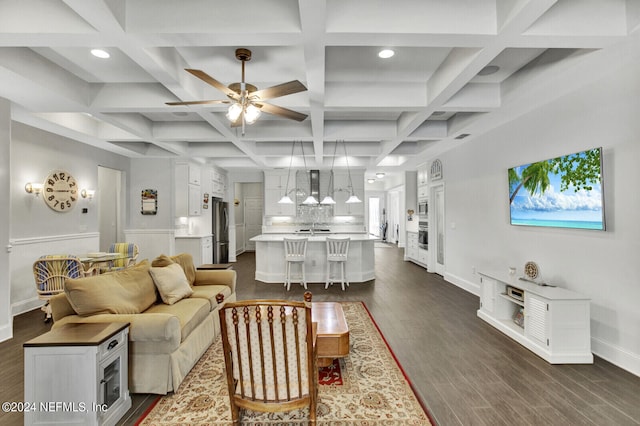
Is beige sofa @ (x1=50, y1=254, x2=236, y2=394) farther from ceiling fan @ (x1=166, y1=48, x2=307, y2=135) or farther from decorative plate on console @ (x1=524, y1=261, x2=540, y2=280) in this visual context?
decorative plate on console @ (x1=524, y1=261, x2=540, y2=280)

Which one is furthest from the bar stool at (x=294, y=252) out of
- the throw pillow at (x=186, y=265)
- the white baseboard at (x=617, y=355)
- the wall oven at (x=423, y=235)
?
the white baseboard at (x=617, y=355)

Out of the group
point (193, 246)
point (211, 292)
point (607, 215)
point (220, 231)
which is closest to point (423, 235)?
point (607, 215)

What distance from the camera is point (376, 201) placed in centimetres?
1488

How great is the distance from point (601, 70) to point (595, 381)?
2804 mm

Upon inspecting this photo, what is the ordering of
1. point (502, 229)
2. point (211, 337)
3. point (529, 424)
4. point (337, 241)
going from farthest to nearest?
point (337, 241) → point (502, 229) → point (211, 337) → point (529, 424)

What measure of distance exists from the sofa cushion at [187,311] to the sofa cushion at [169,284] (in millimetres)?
68

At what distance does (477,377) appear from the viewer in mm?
2709

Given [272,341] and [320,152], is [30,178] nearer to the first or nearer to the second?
[320,152]

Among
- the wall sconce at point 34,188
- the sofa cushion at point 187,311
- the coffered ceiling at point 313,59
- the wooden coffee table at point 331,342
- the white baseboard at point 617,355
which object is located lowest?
the white baseboard at point 617,355

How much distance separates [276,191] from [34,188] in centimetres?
536

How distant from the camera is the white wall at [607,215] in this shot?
9.22ft

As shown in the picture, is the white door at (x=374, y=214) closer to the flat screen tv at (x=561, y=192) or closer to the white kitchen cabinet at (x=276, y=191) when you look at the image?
the white kitchen cabinet at (x=276, y=191)

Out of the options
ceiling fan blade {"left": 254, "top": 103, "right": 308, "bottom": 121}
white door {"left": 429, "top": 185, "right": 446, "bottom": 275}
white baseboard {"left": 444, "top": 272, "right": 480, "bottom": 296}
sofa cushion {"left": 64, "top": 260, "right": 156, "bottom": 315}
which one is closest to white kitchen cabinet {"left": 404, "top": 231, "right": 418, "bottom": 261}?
white door {"left": 429, "top": 185, "right": 446, "bottom": 275}

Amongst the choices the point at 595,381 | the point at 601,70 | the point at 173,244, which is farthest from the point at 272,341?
the point at 173,244
